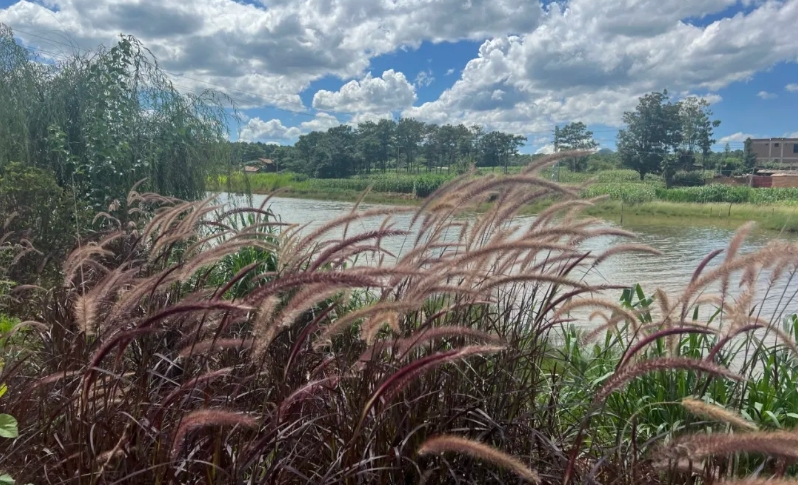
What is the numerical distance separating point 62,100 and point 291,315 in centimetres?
745

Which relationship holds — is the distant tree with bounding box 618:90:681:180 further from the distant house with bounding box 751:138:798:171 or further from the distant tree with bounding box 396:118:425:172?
the distant tree with bounding box 396:118:425:172

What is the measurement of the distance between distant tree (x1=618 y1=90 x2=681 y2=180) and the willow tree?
36.8 metres

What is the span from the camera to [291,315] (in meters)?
1.25

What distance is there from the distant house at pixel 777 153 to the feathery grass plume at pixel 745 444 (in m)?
47.2

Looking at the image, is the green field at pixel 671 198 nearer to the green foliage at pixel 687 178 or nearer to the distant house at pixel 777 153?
the green foliage at pixel 687 178

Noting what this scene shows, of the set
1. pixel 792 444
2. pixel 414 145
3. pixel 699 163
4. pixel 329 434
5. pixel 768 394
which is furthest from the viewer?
pixel 699 163

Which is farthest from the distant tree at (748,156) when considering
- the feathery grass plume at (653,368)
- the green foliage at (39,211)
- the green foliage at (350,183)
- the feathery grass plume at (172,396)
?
the feathery grass plume at (172,396)

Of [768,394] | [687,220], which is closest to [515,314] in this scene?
[768,394]

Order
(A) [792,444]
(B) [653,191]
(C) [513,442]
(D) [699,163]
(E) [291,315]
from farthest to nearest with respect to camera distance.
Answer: (D) [699,163]
(B) [653,191]
(C) [513,442]
(E) [291,315]
(A) [792,444]

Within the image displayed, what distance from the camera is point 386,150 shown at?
23.6m

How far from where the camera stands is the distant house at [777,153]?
4283 cm

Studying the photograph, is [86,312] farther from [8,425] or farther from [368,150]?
[368,150]

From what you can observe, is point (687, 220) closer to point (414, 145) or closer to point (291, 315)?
point (414, 145)

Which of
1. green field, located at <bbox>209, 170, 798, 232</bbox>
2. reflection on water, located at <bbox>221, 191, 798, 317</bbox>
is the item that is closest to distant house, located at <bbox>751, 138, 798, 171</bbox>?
green field, located at <bbox>209, 170, 798, 232</bbox>
